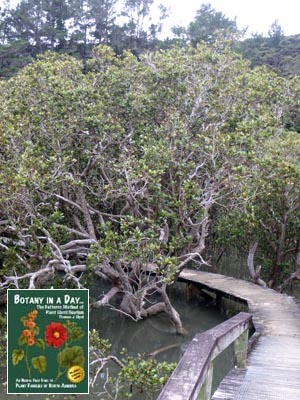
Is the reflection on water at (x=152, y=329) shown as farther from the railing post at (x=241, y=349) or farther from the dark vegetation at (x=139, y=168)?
the railing post at (x=241, y=349)

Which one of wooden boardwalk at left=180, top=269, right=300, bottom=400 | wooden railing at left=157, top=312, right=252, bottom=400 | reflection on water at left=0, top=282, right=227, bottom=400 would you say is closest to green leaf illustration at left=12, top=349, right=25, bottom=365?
wooden railing at left=157, top=312, right=252, bottom=400

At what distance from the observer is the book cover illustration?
2693 mm

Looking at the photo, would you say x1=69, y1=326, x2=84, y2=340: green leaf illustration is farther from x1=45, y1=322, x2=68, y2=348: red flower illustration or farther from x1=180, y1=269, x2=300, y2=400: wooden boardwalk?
x1=180, y1=269, x2=300, y2=400: wooden boardwalk

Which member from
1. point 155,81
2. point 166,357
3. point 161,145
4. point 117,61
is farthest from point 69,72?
point 166,357

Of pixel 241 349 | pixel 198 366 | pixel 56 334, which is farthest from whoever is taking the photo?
pixel 241 349

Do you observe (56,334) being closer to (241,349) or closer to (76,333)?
(76,333)

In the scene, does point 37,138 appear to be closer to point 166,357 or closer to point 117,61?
point 117,61

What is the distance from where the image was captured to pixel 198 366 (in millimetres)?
2945

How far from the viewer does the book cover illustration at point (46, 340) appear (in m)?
2.69

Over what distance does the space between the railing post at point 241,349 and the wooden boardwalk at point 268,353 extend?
0.29 feet

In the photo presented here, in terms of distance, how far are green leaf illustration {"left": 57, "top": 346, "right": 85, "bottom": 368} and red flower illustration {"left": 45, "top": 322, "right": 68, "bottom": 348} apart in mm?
61

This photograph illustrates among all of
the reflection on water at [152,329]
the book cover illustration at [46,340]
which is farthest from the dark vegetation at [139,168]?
the book cover illustration at [46,340]

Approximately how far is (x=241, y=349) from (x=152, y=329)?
17.8ft

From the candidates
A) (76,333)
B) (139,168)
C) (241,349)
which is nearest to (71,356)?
(76,333)
